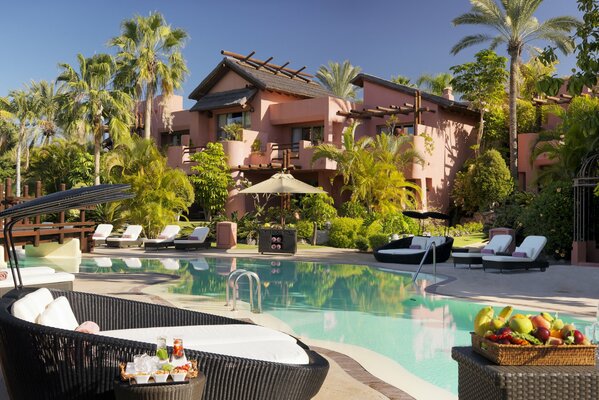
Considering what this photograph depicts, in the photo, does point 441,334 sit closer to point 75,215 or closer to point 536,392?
point 536,392

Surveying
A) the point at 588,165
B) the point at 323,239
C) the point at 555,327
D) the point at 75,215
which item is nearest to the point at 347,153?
the point at 323,239

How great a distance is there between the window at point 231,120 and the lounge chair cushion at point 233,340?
29169 millimetres

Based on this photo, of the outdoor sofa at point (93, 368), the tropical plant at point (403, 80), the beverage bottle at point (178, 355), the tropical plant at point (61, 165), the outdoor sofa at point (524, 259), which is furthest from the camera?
the tropical plant at point (403, 80)

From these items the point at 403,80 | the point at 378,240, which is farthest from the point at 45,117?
the point at 378,240

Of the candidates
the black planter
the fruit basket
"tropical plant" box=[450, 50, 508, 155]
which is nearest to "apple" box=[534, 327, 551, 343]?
the fruit basket

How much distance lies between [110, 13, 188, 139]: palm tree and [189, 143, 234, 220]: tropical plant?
421 cm

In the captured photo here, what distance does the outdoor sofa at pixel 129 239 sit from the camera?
23.6m

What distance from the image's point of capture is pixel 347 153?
26203mm

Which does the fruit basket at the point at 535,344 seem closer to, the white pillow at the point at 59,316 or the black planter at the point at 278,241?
the white pillow at the point at 59,316

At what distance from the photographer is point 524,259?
15.4m

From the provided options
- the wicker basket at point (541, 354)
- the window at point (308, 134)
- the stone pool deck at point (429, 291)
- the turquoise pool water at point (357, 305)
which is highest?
the window at point (308, 134)

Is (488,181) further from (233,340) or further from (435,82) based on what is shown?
(233,340)

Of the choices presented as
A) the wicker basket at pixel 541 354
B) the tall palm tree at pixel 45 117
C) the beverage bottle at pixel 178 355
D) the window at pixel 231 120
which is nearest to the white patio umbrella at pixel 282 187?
the window at pixel 231 120

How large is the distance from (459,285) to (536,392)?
1039 centimetres
